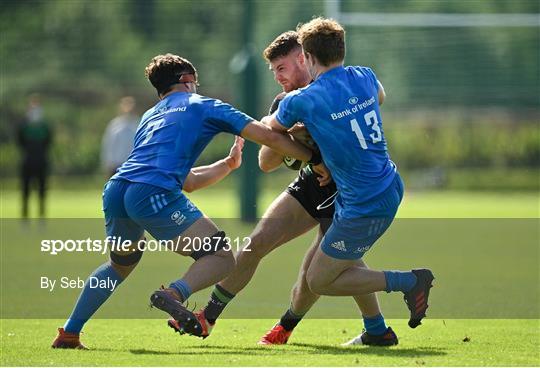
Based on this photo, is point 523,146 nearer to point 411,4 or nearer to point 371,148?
point 411,4

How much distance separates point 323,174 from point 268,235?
2.09ft

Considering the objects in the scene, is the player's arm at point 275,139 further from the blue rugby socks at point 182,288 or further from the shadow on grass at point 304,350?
the shadow on grass at point 304,350

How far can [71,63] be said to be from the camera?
23656 millimetres

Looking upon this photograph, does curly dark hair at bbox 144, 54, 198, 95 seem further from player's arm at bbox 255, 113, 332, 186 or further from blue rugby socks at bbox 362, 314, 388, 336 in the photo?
blue rugby socks at bbox 362, 314, 388, 336

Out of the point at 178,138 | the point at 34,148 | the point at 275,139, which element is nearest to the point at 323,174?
the point at 275,139

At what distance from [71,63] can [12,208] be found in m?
4.00

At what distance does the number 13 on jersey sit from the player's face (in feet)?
2.68

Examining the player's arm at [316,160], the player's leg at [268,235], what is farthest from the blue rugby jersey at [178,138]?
the player's leg at [268,235]

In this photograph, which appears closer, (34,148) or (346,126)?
(346,126)

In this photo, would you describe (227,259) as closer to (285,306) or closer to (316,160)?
(316,160)

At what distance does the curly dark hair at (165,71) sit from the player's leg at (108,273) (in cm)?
74

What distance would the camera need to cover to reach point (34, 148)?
21.1m

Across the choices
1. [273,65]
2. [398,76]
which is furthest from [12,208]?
[273,65]

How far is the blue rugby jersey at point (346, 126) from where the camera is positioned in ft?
24.0
